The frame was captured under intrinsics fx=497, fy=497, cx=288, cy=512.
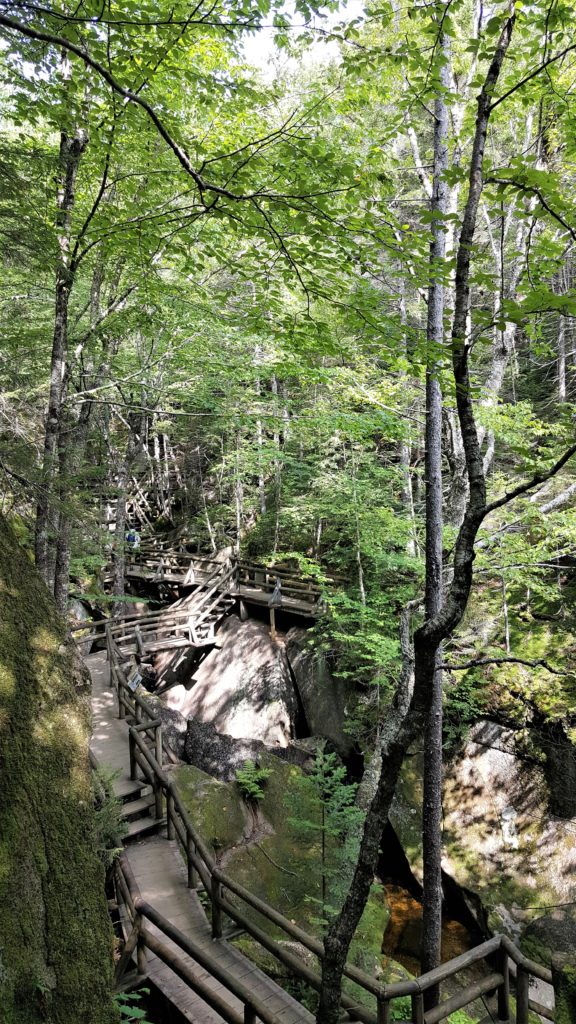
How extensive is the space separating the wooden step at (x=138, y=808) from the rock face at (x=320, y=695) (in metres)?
5.35

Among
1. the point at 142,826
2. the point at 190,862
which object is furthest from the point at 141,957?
the point at 142,826

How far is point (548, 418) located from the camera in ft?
57.8

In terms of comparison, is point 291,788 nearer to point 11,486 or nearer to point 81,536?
point 81,536

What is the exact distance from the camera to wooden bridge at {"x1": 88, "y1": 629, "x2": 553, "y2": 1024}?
379 centimetres

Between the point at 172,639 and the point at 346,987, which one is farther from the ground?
the point at 172,639

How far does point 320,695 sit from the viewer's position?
12547mm

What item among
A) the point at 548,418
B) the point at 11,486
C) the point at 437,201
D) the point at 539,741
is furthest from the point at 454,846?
the point at 548,418

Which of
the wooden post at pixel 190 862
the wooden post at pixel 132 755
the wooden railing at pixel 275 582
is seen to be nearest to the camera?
the wooden post at pixel 190 862

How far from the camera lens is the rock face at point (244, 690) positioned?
Result: 12789 mm

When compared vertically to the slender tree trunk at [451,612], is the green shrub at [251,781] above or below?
below

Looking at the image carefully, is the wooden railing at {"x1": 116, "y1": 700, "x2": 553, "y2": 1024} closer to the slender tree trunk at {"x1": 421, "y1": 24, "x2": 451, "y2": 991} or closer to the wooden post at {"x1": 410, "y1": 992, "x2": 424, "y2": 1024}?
the wooden post at {"x1": 410, "y1": 992, "x2": 424, "y2": 1024}

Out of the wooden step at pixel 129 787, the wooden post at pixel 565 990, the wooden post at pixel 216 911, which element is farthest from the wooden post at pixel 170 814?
the wooden post at pixel 565 990

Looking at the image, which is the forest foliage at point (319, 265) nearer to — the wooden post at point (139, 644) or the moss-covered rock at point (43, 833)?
the moss-covered rock at point (43, 833)

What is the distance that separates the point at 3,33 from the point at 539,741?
1149cm
